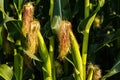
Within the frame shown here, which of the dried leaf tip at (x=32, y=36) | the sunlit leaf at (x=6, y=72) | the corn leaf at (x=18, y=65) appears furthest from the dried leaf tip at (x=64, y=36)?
the sunlit leaf at (x=6, y=72)

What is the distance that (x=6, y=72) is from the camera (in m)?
2.94

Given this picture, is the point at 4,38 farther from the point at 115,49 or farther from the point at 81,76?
the point at 115,49

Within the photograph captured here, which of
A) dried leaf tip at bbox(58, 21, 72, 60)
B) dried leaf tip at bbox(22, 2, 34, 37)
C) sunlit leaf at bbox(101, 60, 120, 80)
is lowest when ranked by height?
sunlit leaf at bbox(101, 60, 120, 80)

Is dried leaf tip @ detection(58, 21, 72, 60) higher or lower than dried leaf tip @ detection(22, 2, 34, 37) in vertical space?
lower

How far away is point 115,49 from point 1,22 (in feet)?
3.84

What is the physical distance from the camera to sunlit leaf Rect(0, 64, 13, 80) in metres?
2.89

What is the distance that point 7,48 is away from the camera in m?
3.09

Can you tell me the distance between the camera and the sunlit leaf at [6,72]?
2891 millimetres

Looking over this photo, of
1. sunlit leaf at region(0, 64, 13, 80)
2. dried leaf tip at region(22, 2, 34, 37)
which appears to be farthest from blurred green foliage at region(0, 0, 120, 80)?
dried leaf tip at region(22, 2, 34, 37)

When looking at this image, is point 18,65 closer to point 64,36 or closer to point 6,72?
point 6,72

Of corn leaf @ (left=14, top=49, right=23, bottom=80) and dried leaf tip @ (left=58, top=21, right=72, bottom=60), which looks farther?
corn leaf @ (left=14, top=49, right=23, bottom=80)

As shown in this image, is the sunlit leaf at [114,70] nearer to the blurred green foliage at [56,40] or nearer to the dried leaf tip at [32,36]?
the blurred green foliage at [56,40]

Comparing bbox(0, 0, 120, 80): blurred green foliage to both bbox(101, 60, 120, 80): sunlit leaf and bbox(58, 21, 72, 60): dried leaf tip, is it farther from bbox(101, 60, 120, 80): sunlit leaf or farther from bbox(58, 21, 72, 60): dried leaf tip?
bbox(58, 21, 72, 60): dried leaf tip

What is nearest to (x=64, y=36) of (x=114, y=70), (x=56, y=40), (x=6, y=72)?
(x=56, y=40)
